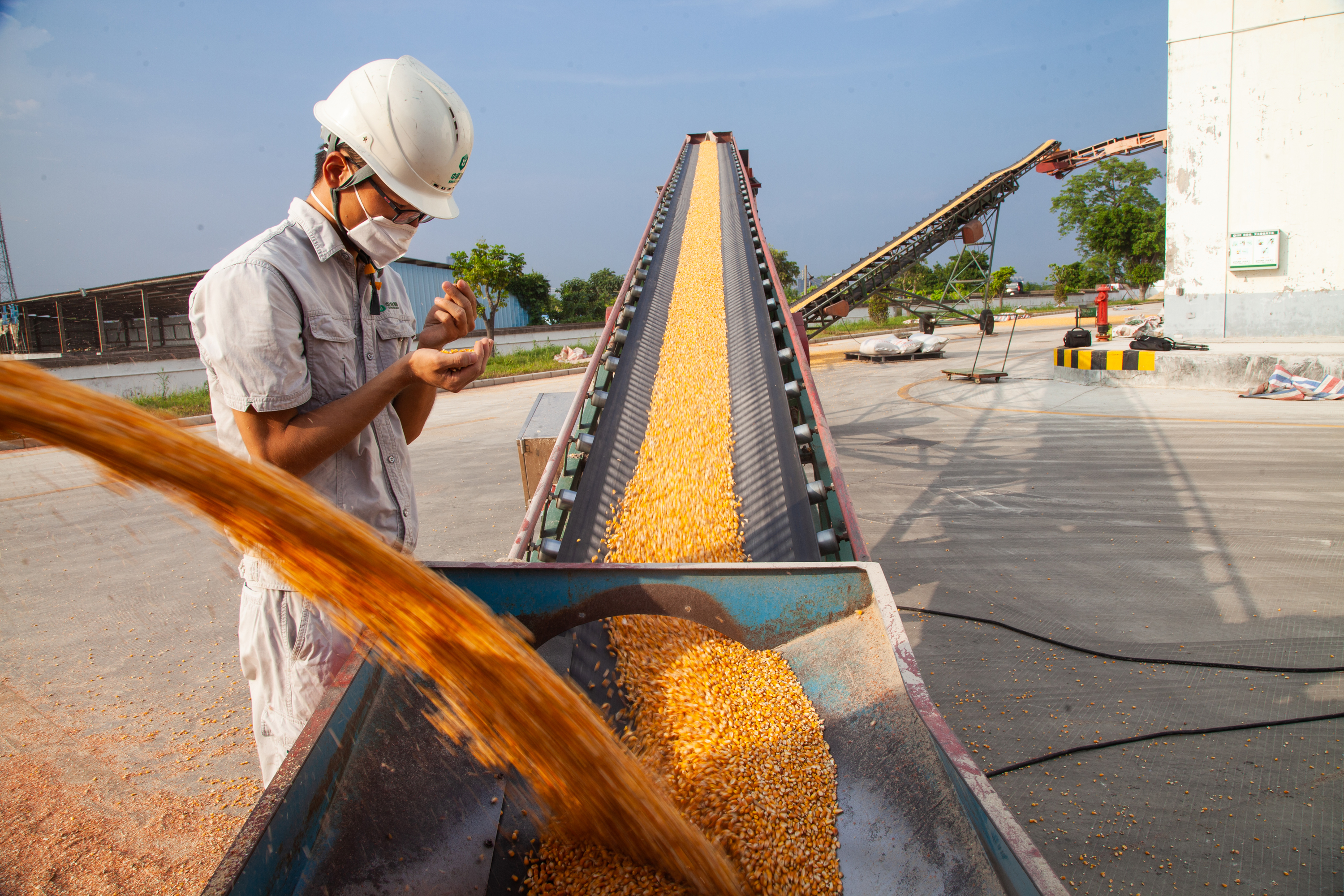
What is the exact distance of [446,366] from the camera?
4.25ft

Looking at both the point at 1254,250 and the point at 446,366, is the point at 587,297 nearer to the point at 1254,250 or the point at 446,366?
the point at 1254,250

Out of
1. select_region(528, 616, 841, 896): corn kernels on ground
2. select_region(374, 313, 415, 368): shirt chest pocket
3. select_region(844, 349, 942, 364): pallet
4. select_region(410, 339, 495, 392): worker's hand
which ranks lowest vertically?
select_region(528, 616, 841, 896): corn kernels on ground

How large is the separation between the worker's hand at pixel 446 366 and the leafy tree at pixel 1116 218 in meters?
35.4

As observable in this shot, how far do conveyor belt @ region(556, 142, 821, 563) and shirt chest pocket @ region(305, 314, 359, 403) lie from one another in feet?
3.17

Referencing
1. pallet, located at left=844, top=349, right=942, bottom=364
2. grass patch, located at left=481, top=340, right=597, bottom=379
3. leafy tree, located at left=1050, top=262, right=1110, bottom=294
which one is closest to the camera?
pallet, located at left=844, top=349, right=942, bottom=364

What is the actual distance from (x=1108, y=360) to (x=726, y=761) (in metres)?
9.64

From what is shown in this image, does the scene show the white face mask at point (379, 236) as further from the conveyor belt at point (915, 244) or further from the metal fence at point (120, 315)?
the metal fence at point (120, 315)

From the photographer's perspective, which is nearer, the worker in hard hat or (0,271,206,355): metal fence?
the worker in hard hat

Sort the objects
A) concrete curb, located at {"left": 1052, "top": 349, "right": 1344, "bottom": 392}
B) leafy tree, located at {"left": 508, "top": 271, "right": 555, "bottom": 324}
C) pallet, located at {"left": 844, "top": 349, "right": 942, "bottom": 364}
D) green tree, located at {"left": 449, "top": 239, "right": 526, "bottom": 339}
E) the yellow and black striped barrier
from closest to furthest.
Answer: concrete curb, located at {"left": 1052, "top": 349, "right": 1344, "bottom": 392}
the yellow and black striped barrier
pallet, located at {"left": 844, "top": 349, "right": 942, "bottom": 364}
green tree, located at {"left": 449, "top": 239, "right": 526, "bottom": 339}
leafy tree, located at {"left": 508, "top": 271, "right": 555, "bottom": 324}

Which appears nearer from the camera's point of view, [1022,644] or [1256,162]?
[1022,644]

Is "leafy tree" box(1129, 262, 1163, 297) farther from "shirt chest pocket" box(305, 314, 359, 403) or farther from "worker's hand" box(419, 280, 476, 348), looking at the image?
"shirt chest pocket" box(305, 314, 359, 403)

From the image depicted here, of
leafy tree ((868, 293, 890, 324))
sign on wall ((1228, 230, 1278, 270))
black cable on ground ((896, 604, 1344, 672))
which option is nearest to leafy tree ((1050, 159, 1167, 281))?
leafy tree ((868, 293, 890, 324))

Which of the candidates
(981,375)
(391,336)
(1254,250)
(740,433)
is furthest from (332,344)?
(1254,250)

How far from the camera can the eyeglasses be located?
4.59 ft
